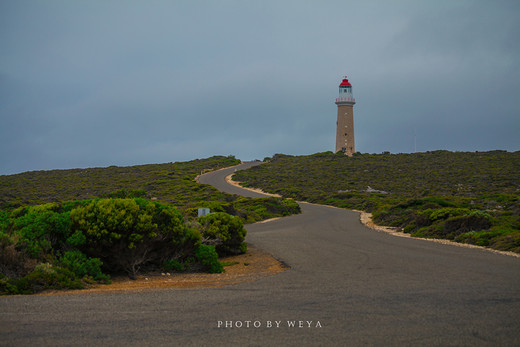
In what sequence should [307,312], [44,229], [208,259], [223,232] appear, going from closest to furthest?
[307,312], [44,229], [208,259], [223,232]

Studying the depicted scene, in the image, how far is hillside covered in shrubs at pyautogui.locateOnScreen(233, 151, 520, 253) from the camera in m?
16.4

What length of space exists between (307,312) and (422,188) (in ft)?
153

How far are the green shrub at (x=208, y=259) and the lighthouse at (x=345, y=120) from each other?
7035 cm

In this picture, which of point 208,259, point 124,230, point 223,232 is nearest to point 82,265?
point 124,230

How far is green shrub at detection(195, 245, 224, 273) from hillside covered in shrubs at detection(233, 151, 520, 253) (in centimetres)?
801

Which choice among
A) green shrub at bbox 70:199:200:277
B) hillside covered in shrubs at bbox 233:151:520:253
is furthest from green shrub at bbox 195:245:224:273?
hillside covered in shrubs at bbox 233:151:520:253

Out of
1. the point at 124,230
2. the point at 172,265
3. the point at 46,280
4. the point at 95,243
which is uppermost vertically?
the point at 124,230

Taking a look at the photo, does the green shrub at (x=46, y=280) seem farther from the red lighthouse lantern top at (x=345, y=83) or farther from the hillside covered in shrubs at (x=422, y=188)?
the red lighthouse lantern top at (x=345, y=83)

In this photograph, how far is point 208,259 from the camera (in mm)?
11258

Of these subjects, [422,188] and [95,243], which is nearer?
[95,243]

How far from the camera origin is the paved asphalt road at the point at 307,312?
476 cm

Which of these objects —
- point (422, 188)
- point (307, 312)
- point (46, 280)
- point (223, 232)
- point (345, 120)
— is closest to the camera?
point (307, 312)

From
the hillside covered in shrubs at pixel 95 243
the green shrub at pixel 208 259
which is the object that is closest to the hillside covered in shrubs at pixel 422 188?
the green shrub at pixel 208 259

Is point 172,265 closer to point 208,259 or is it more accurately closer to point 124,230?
point 208,259
